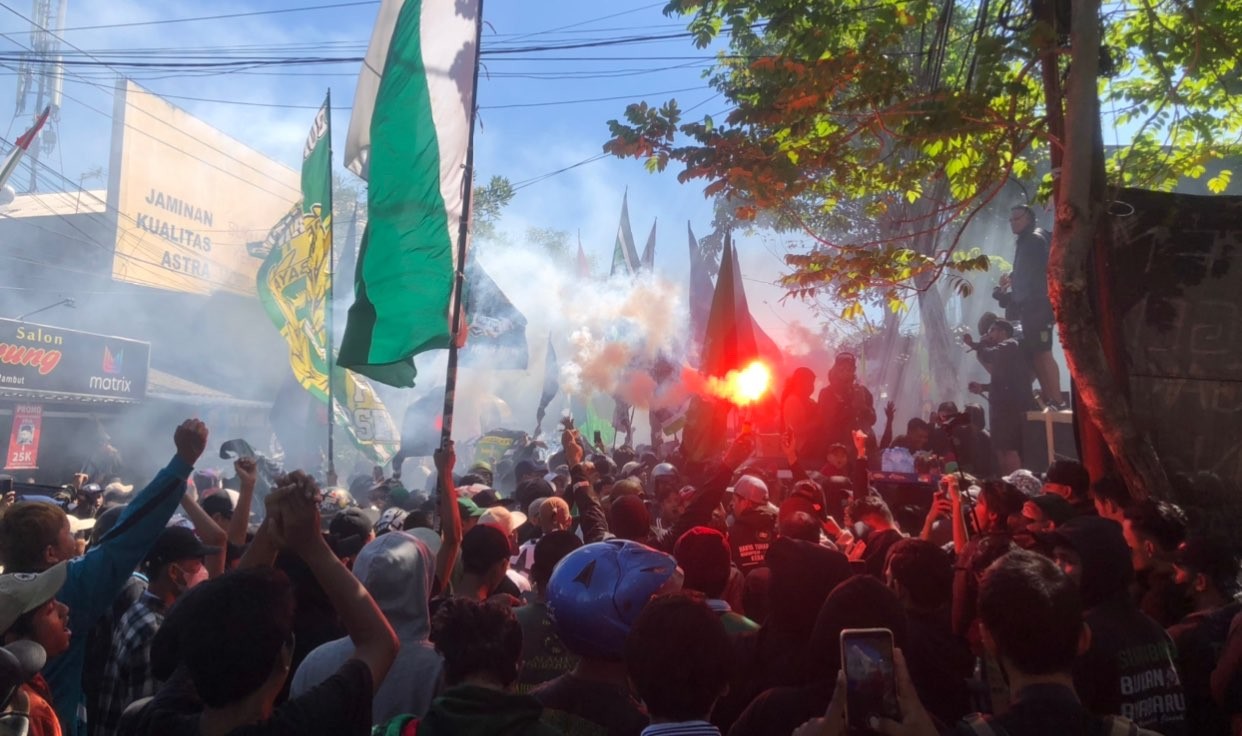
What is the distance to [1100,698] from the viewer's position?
3068mm

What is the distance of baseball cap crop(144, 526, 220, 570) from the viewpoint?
4.04 metres

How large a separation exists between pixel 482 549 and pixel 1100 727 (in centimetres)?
252

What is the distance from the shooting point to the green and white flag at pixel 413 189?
21.7 ft

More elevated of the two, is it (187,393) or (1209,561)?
(1209,561)

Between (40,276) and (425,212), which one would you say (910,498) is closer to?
(425,212)

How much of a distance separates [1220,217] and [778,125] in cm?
347

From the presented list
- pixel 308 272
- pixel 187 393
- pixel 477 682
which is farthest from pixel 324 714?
pixel 187 393

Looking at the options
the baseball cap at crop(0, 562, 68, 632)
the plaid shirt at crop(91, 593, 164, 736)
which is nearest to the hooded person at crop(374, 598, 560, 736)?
the baseball cap at crop(0, 562, 68, 632)

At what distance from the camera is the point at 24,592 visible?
282 cm

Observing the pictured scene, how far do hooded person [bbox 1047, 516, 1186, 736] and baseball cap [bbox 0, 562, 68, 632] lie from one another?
3.62m

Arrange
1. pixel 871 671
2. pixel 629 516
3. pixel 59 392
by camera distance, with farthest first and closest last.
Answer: pixel 59 392 → pixel 629 516 → pixel 871 671

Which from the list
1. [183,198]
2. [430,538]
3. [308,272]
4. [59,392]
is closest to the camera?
[430,538]

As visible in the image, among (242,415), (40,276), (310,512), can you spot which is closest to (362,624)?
(310,512)

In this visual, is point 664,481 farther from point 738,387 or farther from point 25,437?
point 25,437
